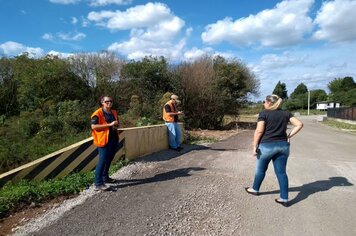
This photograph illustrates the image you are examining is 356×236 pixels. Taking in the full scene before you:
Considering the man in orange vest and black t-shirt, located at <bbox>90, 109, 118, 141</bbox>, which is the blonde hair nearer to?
black t-shirt, located at <bbox>90, 109, 118, 141</bbox>

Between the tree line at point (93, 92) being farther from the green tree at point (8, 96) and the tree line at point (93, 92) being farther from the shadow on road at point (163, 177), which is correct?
→ the shadow on road at point (163, 177)

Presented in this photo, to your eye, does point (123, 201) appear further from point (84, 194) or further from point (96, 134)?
point (96, 134)

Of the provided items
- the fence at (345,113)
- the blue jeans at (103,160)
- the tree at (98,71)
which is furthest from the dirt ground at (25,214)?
the fence at (345,113)

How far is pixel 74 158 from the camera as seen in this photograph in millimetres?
6887

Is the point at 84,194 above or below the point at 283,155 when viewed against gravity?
below

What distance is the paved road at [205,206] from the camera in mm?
4613

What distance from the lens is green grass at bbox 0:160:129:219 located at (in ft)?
17.5

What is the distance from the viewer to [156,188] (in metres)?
6.26

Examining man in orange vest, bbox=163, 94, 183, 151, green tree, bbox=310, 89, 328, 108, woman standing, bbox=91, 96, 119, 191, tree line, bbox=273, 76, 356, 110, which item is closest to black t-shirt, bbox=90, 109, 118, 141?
woman standing, bbox=91, 96, 119, 191

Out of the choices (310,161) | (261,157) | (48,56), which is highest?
(48,56)

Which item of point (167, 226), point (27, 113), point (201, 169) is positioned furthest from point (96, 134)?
point (27, 113)

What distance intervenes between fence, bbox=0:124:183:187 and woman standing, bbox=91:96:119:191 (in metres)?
0.93

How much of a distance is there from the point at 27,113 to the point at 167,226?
1005 centimetres

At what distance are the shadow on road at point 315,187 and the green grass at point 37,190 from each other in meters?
3.24
